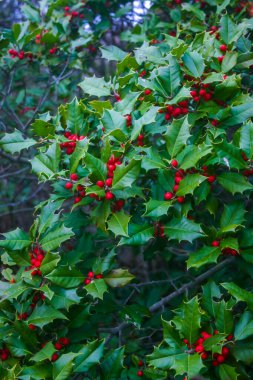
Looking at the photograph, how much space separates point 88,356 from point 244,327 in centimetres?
59

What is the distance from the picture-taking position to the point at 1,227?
476cm

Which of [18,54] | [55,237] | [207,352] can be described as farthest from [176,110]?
[18,54]

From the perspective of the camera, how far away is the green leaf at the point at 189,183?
175 cm

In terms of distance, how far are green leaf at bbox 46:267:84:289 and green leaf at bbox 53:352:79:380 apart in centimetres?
26

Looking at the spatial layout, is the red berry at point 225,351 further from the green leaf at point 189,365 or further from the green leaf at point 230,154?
the green leaf at point 230,154

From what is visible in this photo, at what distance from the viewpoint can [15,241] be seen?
1.87 m

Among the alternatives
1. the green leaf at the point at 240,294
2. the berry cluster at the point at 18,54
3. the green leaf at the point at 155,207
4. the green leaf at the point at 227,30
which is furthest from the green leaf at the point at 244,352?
the berry cluster at the point at 18,54

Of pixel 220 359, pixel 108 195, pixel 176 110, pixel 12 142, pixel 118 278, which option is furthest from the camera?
pixel 12 142

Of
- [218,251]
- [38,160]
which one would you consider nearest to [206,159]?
[218,251]

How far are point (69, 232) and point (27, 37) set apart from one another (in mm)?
1530

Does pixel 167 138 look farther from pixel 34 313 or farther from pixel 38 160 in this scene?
A: pixel 34 313

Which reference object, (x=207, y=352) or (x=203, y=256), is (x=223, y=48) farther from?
(x=207, y=352)

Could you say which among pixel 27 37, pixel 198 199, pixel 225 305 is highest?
pixel 27 37

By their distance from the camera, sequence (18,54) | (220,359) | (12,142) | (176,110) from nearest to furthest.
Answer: (220,359) → (176,110) → (12,142) → (18,54)
